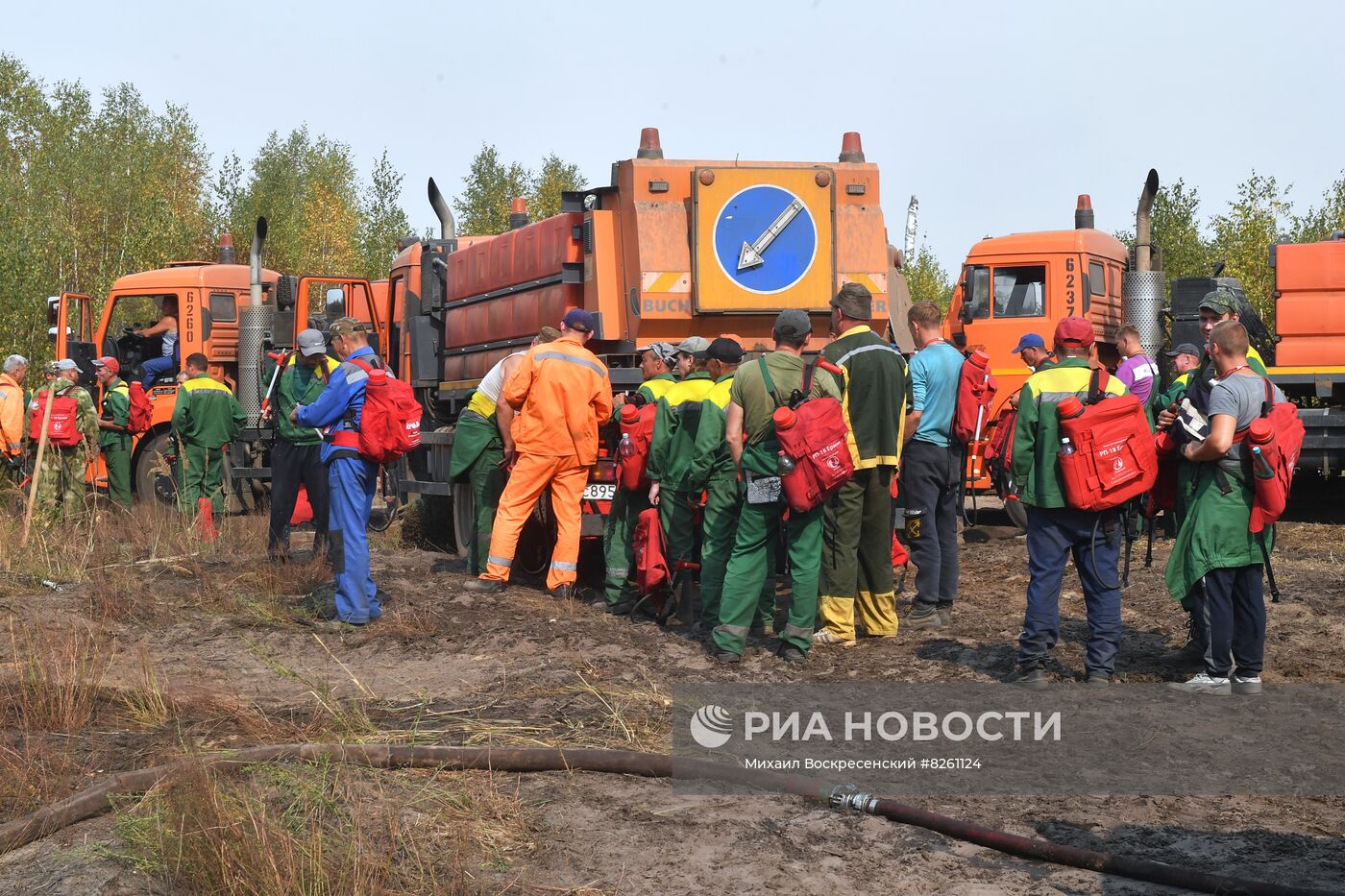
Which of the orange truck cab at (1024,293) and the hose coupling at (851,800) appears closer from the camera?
the hose coupling at (851,800)

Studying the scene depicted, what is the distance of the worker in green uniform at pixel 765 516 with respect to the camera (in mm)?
7645

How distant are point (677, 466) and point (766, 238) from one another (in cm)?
237

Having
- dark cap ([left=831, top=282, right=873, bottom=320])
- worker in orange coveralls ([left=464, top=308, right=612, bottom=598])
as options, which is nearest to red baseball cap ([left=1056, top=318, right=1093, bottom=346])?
dark cap ([left=831, top=282, right=873, bottom=320])

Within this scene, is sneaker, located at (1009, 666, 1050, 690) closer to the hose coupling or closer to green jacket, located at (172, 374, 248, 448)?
the hose coupling

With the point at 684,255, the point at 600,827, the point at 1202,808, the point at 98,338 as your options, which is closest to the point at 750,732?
the point at 600,827

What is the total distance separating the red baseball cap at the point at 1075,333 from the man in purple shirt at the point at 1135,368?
3277 millimetres

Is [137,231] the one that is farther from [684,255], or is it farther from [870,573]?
[870,573]

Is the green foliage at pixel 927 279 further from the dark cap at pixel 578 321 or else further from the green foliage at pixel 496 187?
the dark cap at pixel 578 321

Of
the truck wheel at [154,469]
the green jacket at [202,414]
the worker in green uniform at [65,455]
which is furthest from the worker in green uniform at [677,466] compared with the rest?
the truck wheel at [154,469]

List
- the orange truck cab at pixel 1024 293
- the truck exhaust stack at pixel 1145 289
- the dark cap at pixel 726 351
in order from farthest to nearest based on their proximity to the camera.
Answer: the truck exhaust stack at pixel 1145 289 → the orange truck cab at pixel 1024 293 → the dark cap at pixel 726 351

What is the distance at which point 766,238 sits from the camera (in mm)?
10500

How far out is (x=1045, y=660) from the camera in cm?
702

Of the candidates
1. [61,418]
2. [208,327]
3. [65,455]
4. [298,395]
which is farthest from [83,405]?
[298,395]

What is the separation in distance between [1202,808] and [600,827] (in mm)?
2079
